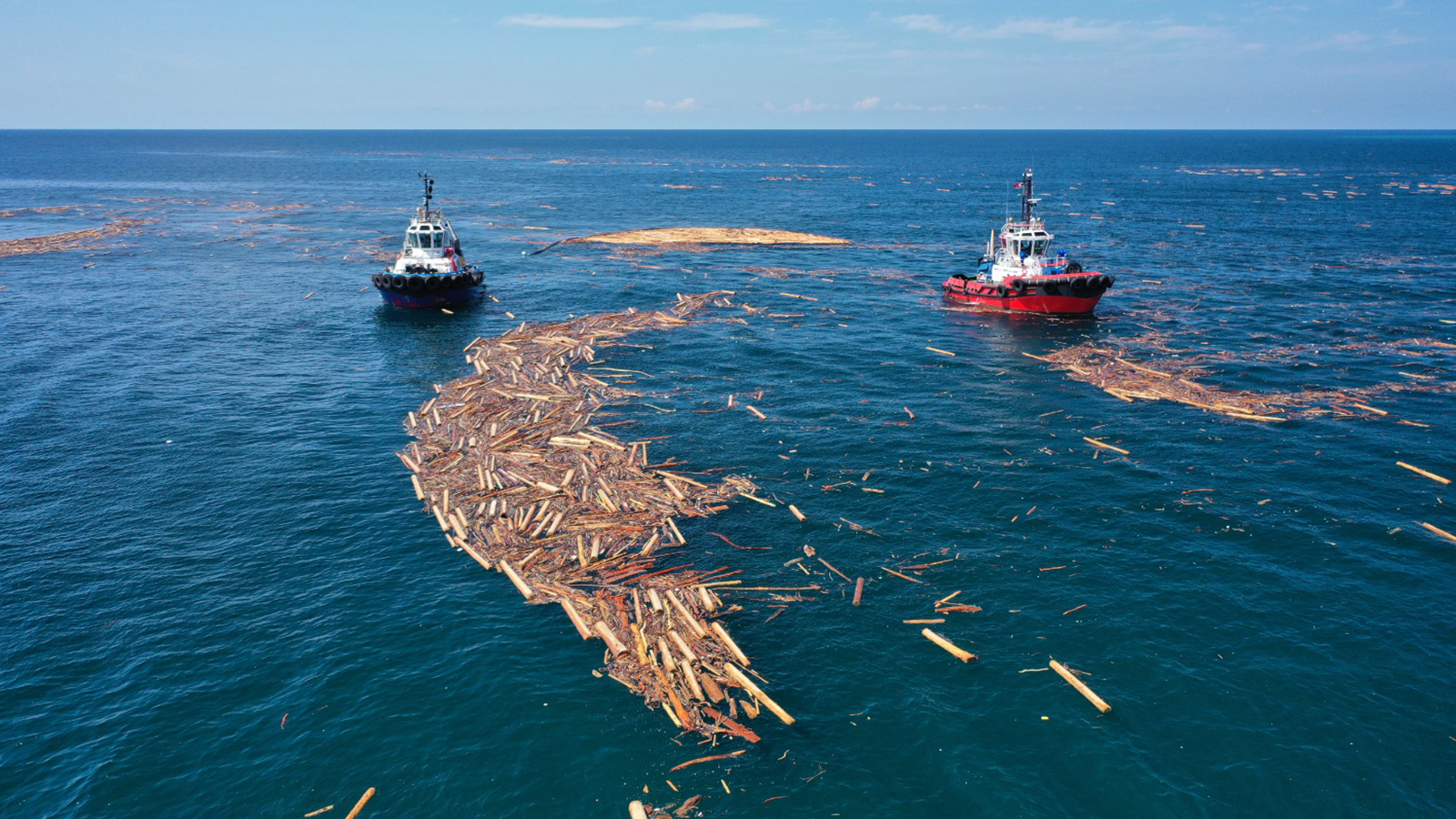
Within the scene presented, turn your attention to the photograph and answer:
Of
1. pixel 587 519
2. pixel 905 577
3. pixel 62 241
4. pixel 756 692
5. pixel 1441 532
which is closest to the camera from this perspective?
pixel 756 692

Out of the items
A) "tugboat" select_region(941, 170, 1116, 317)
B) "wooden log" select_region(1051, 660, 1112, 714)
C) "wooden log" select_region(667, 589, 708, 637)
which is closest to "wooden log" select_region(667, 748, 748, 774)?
"wooden log" select_region(667, 589, 708, 637)

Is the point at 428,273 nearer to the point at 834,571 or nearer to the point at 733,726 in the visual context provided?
the point at 834,571

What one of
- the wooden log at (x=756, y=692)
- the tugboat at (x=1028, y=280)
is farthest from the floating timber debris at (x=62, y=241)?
the wooden log at (x=756, y=692)

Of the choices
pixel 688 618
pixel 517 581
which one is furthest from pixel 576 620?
pixel 688 618

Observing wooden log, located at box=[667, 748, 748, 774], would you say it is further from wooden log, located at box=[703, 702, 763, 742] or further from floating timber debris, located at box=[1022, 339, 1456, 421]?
floating timber debris, located at box=[1022, 339, 1456, 421]

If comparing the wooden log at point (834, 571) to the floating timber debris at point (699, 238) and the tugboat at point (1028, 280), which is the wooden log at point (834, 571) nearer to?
the tugboat at point (1028, 280)

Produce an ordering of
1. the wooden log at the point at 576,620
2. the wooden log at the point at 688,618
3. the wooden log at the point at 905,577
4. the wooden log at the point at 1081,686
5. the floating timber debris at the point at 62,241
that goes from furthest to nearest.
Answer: the floating timber debris at the point at 62,241 < the wooden log at the point at 905,577 < the wooden log at the point at 576,620 < the wooden log at the point at 688,618 < the wooden log at the point at 1081,686
